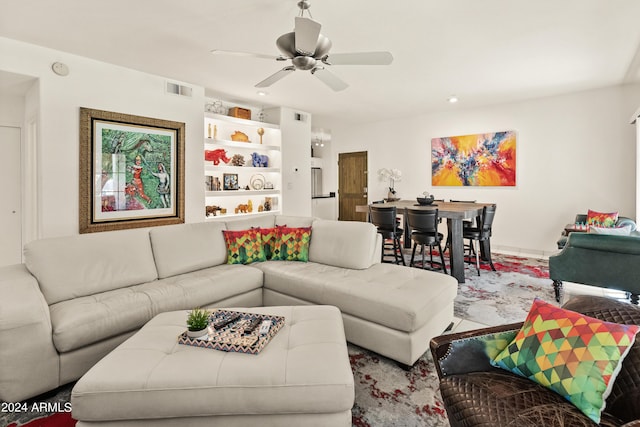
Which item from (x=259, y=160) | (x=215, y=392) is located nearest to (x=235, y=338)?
(x=215, y=392)

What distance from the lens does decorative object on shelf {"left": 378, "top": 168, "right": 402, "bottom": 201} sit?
690 cm

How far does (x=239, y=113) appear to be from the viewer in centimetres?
540

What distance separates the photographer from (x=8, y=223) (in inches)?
167

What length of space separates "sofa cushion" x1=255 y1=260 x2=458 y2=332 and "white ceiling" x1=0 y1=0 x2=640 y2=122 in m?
2.18

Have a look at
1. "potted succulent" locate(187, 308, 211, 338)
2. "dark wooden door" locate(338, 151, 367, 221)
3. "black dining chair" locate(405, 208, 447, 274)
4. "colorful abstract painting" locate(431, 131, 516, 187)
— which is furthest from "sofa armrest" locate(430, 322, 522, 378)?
"dark wooden door" locate(338, 151, 367, 221)

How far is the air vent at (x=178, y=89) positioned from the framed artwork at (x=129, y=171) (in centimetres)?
42

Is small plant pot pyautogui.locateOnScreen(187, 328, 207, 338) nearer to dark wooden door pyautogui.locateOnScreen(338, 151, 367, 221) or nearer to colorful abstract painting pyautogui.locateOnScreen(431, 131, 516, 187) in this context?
colorful abstract painting pyautogui.locateOnScreen(431, 131, 516, 187)

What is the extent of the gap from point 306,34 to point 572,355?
226 centimetres

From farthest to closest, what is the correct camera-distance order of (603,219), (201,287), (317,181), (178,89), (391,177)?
1. (317,181)
2. (391,177)
3. (178,89)
4. (603,219)
5. (201,287)

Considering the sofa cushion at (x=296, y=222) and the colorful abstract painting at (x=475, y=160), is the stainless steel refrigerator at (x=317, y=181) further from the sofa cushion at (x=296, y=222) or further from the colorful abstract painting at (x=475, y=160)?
the sofa cushion at (x=296, y=222)

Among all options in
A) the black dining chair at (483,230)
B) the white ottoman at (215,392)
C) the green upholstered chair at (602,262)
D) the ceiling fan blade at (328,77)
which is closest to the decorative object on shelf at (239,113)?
the ceiling fan blade at (328,77)

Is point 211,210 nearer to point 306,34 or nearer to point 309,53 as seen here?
point 309,53

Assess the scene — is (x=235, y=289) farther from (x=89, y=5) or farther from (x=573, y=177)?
(x=573, y=177)

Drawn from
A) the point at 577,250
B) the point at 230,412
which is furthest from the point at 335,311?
the point at 577,250
